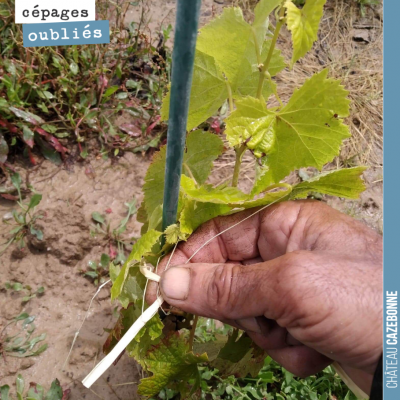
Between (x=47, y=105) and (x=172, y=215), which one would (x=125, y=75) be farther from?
(x=172, y=215)

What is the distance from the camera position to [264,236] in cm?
120

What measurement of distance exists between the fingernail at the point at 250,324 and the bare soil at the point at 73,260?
75 cm

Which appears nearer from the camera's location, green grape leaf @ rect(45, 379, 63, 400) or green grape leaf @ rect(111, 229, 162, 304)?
green grape leaf @ rect(111, 229, 162, 304)

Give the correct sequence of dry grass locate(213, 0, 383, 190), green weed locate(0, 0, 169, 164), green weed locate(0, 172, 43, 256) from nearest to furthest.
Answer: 1. green weed locate(0, 172, 43, 256)
2. green weed locate(0, 0, 169, 164)
3. dry grass locate(213, 0, 383, 190)

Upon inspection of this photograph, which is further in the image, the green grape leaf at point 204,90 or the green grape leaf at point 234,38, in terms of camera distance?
the green grape leaf at point 204,90

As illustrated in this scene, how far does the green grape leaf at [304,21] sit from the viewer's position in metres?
0.79

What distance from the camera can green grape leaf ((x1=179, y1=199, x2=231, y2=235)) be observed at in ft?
3.43

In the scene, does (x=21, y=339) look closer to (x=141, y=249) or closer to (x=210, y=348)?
(x=210, y=348)

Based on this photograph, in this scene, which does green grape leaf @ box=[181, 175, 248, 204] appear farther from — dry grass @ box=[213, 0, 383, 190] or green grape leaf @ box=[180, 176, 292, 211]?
dry grass @ box=[213, 0, 383, 190]

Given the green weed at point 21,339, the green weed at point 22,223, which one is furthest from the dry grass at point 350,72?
the green weed at point 21,339

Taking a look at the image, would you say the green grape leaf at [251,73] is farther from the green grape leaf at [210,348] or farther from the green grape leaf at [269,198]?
the green grape leaf at [210,348]

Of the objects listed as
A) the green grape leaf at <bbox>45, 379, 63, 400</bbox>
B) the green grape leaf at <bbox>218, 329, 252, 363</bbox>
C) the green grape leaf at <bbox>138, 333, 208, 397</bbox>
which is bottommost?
the green grape leaf at <bbox>45, 379, 63, 400</bbox>

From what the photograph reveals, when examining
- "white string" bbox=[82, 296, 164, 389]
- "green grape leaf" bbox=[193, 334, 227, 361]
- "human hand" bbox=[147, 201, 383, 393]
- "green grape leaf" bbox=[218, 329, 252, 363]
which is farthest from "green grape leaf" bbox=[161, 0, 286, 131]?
"green grape leaf" bbox=[193, 334, 227, 361]

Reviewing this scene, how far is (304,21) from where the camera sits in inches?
32.0
